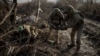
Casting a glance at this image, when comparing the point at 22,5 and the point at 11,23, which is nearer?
the point at 11,23

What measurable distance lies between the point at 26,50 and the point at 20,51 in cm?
19

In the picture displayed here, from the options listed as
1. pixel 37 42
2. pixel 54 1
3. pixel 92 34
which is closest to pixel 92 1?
pixel 54 1

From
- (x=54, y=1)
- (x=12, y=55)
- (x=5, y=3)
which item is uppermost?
(x=5, y=3)

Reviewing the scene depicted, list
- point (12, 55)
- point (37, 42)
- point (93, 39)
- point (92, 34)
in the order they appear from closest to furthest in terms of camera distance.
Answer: point (12, 55) < point (37, 42) < point (93, 39) < point (92, 34)

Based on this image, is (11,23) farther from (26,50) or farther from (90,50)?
(90,50)

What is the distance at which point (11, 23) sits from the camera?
7070 mm

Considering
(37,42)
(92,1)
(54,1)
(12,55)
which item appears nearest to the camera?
(12,55)

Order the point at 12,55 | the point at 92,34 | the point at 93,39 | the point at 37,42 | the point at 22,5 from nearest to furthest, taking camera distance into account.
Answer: the point at 12,55, the point at 37,42, the point at 93,39, the point at 92,34, the point at 22,5

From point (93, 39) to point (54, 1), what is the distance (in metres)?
11.7

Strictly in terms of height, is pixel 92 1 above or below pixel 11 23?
below

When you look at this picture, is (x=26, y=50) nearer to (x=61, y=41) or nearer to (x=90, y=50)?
(x=61, y=41)

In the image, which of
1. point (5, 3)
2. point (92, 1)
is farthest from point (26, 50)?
point (92, 1)

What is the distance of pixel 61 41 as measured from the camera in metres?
7.06

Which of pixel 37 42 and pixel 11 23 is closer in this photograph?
pixel 37 42
